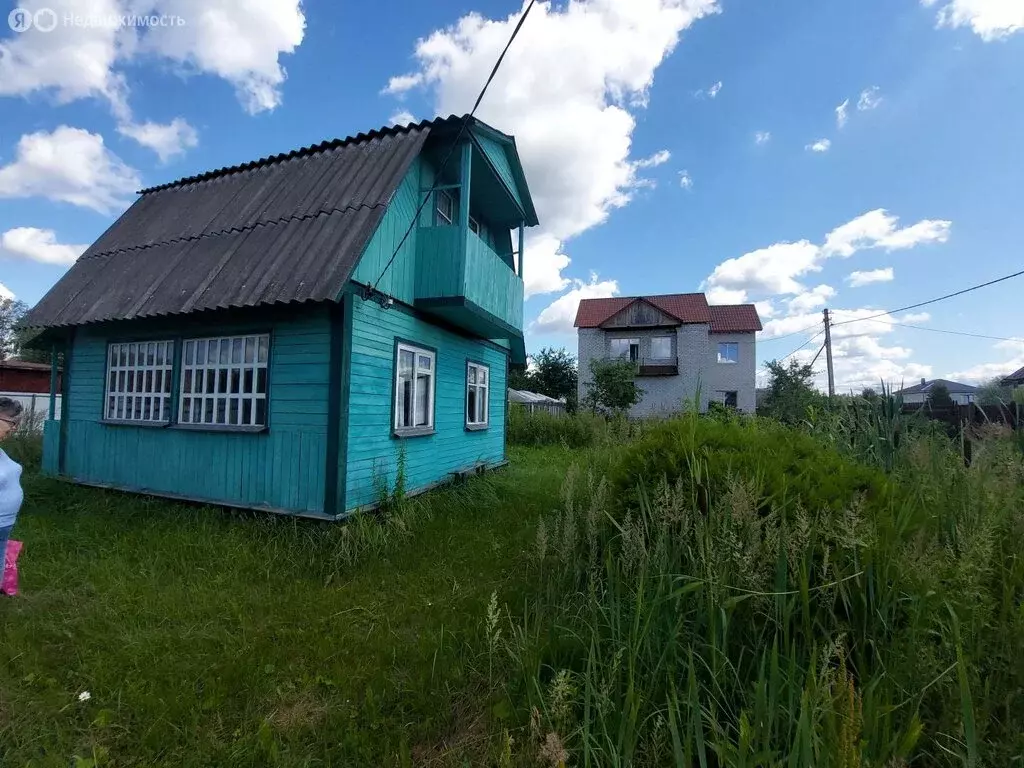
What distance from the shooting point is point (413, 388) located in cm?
729

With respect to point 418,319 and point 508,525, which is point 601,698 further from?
point 418,319

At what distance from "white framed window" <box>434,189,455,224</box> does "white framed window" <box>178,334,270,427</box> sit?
3.49m

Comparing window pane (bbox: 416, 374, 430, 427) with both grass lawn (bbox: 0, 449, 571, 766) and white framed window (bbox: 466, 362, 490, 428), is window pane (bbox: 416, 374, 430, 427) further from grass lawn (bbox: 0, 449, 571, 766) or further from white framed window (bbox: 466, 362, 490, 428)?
grass lawn (bbox: 0, 449, 571, 766)

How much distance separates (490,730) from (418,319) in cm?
575

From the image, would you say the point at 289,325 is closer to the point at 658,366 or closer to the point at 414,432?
the point at 414,432

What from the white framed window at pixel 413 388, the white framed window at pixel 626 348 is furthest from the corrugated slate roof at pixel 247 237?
the white framed window at pixel 626 348

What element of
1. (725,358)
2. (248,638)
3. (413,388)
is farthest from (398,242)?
(725,358)

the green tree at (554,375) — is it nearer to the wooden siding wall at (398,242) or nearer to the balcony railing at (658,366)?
the balcony railing at (658,366)

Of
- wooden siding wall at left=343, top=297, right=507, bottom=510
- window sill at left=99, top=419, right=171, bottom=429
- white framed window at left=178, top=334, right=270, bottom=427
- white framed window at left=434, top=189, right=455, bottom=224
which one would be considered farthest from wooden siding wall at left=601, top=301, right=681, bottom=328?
window sill at left=99, top=419, right=171, bottom=429

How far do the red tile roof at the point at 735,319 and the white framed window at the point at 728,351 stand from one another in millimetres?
785

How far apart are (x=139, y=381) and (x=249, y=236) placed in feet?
9.09

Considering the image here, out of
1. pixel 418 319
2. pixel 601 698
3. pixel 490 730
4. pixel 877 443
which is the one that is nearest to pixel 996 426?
pixel 877 443

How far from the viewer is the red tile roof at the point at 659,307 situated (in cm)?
2958

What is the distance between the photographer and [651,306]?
30.1m
